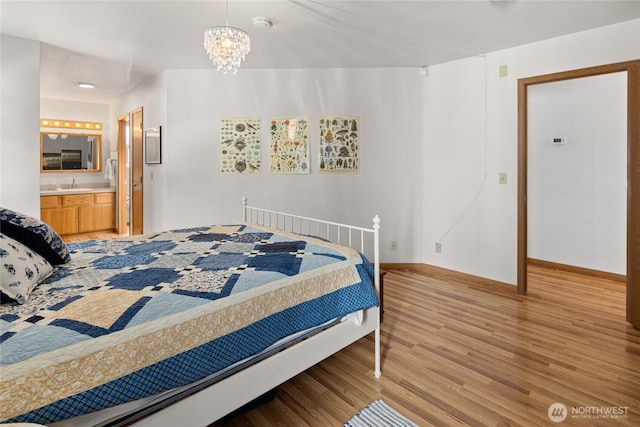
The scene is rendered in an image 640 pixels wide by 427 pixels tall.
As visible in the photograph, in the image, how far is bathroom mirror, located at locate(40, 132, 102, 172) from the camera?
573 centimetres

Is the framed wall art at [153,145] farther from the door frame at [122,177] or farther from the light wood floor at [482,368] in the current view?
the light wood floor at [482,368]

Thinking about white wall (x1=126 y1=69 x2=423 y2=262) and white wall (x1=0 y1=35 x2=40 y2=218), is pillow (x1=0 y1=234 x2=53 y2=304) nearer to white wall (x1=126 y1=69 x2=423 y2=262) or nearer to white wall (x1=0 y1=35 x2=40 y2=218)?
white wall (x1=0 y1=35 x2=40 y2=218)

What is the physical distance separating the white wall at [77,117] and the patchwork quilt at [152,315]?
16.3ft

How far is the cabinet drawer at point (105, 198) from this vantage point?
5934 millimetres

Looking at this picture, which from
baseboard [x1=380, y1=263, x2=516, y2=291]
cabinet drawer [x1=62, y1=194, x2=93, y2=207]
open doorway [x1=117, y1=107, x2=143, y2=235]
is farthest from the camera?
cabinet drawer [x1=62, y1=194, x2=93, y2=207]

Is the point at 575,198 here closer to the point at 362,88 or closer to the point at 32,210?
the point at 362,88

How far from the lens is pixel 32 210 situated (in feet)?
10.7

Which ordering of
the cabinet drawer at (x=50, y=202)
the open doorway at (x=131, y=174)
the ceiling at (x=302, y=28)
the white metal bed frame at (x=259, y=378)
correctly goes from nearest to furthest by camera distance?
the white metal bed frame at (x=259, y=378) < the ceiling at (x=302, y=28) < the open doorway at (x=131, y=174) < the cabinet drawer at (x=50, y=202)

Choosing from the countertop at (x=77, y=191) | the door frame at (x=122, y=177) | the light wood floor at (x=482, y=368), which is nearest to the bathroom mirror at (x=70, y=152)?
the countertop at (x=77, y=191)

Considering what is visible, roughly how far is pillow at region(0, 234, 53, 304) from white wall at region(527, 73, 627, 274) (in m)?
4.71

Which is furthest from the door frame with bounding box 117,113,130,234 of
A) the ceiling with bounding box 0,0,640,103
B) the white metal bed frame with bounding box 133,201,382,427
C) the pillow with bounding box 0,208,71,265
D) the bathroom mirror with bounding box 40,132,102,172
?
the white metal bed frame with bounding box 133,201,382,427

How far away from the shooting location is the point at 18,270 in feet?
4.21

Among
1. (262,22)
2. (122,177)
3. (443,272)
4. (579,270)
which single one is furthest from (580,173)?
(122,177)

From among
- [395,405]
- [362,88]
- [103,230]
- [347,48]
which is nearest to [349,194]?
[362,88]
